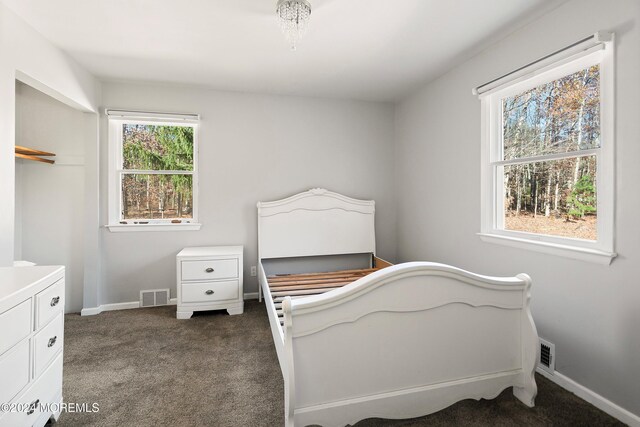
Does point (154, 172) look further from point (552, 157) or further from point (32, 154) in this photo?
point (552, 157)

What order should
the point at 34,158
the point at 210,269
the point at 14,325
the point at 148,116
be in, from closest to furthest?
the point at 14,325 → the point at 34,158 → the point at 210,269 → the point at 148,116

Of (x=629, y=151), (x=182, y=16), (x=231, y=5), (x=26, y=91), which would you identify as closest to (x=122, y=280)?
(x=26, y=91)

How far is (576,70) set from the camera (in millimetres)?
1768

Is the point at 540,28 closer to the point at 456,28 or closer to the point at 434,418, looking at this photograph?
the point at 456,28

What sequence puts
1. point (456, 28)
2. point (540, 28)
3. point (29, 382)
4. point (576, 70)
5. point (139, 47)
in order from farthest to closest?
point (139, 47) < point (456, 28) < point (540, 28) < point (576, 70) < point (29, 382)

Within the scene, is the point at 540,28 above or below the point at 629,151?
above

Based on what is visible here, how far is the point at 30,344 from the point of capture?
50.0 inches

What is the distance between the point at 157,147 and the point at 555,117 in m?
3.53

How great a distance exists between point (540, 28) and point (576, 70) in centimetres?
39

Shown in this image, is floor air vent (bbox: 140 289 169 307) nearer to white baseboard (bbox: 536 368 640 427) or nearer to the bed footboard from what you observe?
the bed footboard

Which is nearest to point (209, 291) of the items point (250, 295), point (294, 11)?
point (250, 295)

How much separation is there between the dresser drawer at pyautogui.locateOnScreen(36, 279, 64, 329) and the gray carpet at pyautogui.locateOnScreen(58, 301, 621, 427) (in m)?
0.60

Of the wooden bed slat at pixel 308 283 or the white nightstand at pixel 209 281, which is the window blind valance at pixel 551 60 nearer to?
the wooden bed slat at pixel 308 283

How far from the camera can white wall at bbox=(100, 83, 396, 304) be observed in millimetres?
3080
